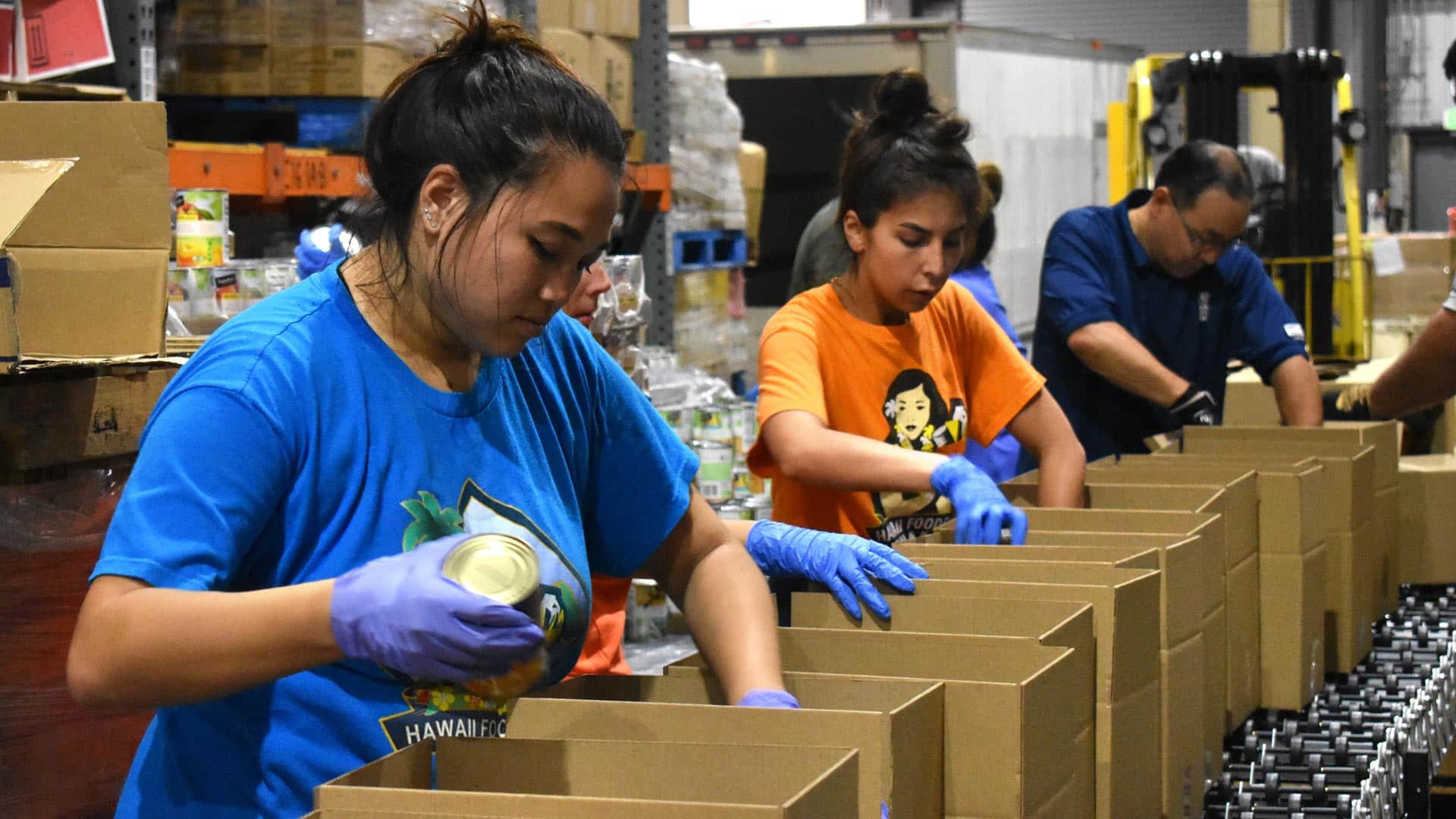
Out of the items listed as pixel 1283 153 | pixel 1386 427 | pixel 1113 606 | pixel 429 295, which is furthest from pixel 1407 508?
pixel 1283 153

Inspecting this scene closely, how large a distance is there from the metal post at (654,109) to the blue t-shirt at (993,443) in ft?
6.37

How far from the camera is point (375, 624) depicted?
4.14ft

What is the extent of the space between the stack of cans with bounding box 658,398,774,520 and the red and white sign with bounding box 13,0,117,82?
2274mm

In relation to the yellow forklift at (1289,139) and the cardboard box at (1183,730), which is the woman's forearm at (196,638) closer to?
the cardboard box at (1183,730)

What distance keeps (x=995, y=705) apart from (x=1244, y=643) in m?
1.19

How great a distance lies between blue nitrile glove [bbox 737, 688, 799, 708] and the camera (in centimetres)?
151

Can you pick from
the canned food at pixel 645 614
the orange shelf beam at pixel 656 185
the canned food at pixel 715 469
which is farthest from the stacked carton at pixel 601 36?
the canned food at pixel 645 614

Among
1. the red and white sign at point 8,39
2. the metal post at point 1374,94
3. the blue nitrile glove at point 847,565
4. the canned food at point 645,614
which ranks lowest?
the canned food at point 645,614

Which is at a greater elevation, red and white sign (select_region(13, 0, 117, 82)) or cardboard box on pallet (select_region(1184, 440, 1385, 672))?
red and white sign (select_region(13, 0, 117, 82))

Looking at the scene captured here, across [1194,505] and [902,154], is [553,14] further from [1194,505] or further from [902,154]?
[1194,505]

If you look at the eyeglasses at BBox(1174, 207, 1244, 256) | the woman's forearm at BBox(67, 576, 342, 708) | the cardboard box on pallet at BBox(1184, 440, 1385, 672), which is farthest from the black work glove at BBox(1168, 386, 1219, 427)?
the woman's forearm at BBox(67, 576, 342, 708)

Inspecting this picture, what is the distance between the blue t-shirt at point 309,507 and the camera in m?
1.34

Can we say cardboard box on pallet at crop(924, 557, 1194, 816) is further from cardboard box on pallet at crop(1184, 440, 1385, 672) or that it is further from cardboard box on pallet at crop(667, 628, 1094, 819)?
cardboard box on pallet at crop(1184, 440, 1385, 672)

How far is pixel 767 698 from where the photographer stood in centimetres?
151
